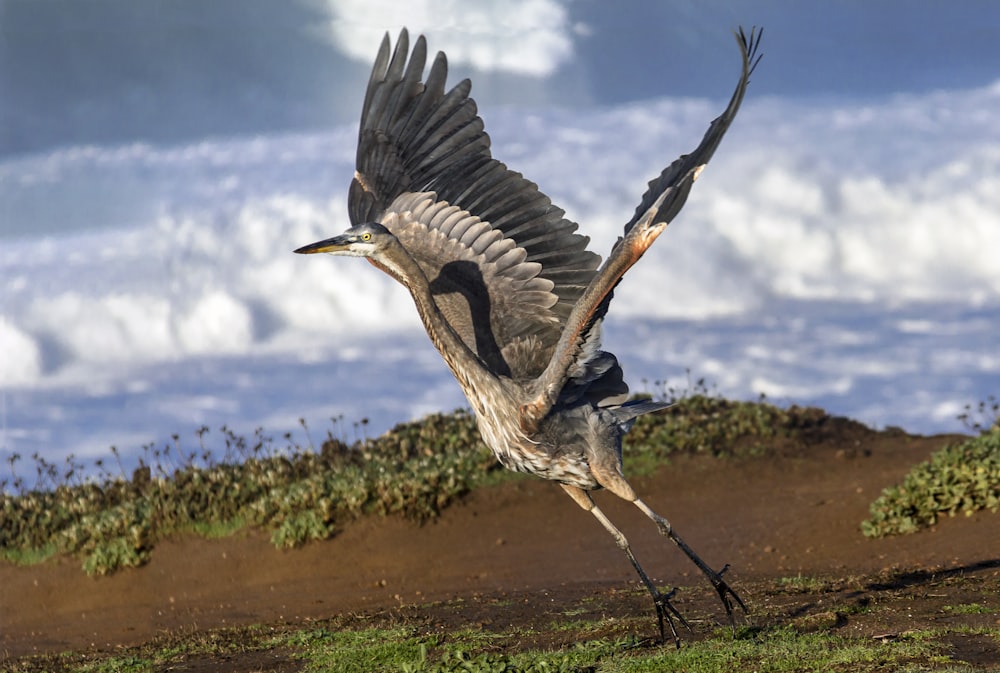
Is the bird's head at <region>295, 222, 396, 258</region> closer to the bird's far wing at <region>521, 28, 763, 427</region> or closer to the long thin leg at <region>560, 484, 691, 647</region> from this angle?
the bird's far wing at <region>521, 28, 763, 427</region>

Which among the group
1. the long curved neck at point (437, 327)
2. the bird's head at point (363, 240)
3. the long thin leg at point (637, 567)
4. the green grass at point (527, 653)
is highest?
the bird's head at point (363, 240)

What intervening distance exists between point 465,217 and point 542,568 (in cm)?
618

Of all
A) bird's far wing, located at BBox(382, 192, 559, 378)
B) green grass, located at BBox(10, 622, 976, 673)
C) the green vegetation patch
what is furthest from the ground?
bird's far wing, located at BBox(382, 192, 559, 378)

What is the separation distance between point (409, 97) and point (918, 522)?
8.14 meters

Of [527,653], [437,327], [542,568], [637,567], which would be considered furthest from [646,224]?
[542,568]

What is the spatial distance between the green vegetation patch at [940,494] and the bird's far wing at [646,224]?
752 centimetres

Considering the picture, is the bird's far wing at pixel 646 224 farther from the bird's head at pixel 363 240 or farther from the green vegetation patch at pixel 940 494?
the green vegetation patch at pixel 940 494

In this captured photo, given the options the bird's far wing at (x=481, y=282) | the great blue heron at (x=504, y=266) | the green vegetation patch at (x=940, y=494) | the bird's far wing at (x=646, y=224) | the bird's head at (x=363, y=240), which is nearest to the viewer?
the bird's far wing at (x=646, y=224)

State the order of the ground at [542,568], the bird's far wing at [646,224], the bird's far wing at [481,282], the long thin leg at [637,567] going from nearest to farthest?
the bird's far wing at [646,224], the long thin leg at [637,567], the bird's far wing at [481,282], the ground at [542,568]

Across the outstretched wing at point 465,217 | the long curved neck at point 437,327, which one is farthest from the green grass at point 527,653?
the outstretched wing at point 465,217

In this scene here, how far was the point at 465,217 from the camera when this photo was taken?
7.66 m

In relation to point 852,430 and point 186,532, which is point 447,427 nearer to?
point 186,532

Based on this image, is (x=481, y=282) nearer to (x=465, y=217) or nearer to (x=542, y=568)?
(x=465, y=217)

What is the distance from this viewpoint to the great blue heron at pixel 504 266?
21.1 feet
